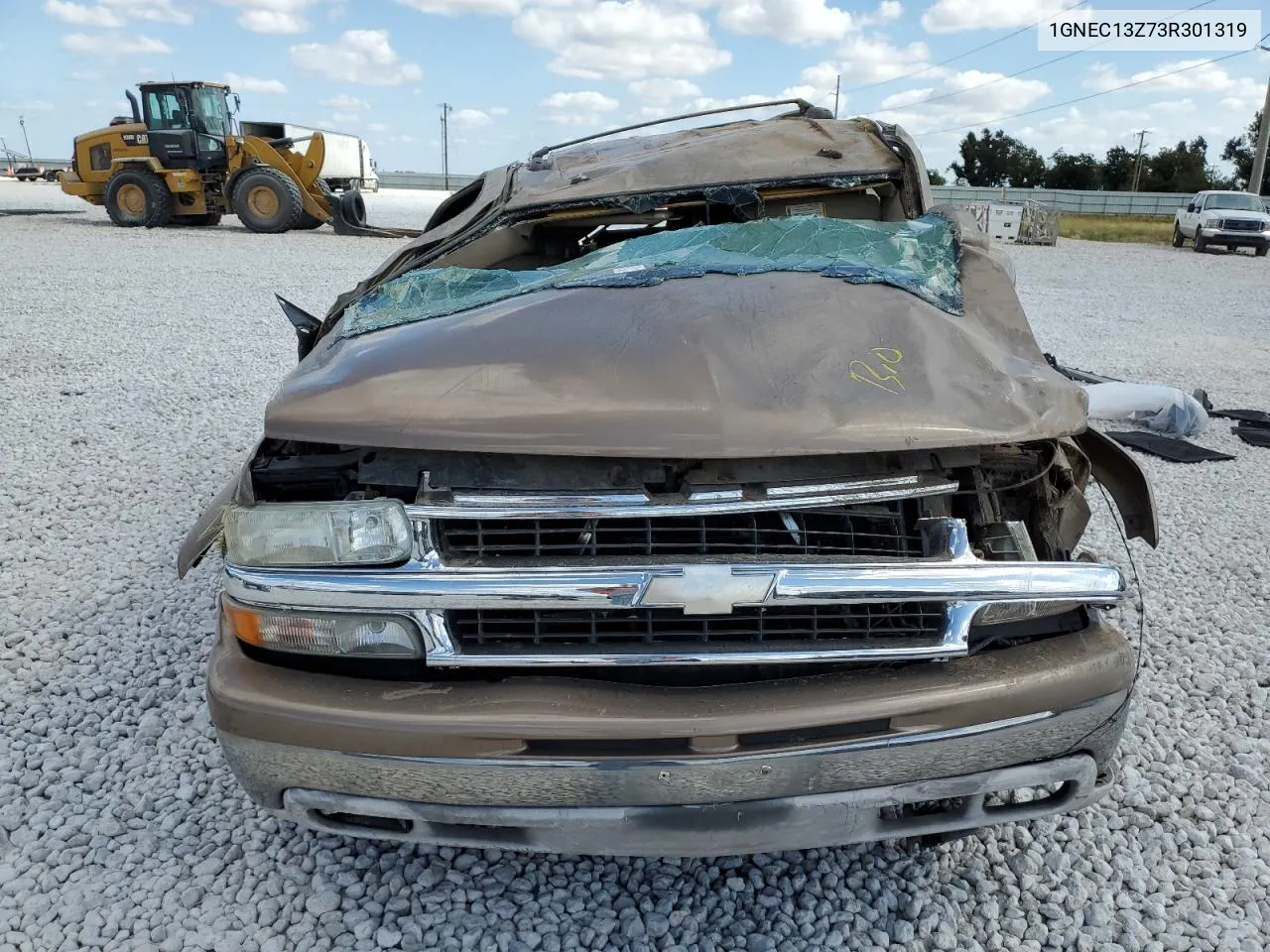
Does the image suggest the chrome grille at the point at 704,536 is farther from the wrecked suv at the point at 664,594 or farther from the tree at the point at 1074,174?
the tree at the point at 1074,174

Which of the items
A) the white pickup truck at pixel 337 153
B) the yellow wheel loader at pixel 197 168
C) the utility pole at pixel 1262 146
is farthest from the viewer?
the utility pole at pixel 1262 146

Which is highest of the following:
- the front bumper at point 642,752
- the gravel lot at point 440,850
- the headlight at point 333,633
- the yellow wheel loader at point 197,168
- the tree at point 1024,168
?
the tree at point 1024,168

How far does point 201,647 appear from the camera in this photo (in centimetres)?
Result: 304

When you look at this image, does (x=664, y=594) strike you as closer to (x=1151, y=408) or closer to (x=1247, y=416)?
(x=1151, y=408)

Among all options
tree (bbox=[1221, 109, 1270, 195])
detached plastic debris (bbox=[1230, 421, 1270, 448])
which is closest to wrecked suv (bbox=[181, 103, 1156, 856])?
detached plastic debris (bbox=[1230, 421, 1270, 448])

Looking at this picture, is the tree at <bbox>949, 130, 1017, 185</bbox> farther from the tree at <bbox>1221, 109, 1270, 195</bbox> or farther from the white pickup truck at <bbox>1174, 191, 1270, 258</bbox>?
the white pickup truck at <bbox>1174, 191, 1270, 258</bbox>

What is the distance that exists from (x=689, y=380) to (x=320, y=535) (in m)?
0.75

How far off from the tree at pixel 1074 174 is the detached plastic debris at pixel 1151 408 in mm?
53670

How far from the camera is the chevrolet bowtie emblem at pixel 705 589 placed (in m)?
1.57

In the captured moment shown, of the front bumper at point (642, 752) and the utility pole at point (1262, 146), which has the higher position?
the utility pole at point (1262, 146)

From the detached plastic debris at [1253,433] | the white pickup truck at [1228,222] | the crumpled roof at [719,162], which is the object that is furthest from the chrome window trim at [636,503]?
the white pickup truck at [1228,222]

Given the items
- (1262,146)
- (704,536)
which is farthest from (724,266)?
(1262,146)

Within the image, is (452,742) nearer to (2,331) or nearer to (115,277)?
Result: (2,331)

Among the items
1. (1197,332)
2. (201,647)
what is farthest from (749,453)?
(1197,332)
